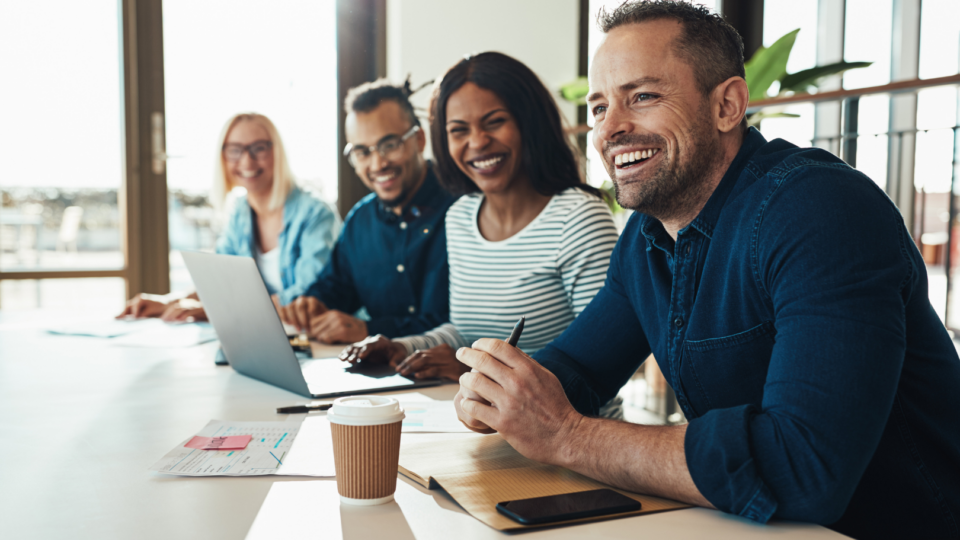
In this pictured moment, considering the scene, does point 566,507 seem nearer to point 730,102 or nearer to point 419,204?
point 730,102

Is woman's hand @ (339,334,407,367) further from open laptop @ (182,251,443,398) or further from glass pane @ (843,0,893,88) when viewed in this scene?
glass pane @ (843,0,893,88)

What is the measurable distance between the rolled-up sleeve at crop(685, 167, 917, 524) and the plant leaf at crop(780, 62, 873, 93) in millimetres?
3075

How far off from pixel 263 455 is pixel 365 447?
0.75 ft

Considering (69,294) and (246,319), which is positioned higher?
(246,319)

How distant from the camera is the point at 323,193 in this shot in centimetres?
374

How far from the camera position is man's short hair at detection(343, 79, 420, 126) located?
7.47 ft

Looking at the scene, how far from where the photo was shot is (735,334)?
870 mm

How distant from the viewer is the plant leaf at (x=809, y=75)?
3383 mm

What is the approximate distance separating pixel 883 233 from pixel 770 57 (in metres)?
3.00

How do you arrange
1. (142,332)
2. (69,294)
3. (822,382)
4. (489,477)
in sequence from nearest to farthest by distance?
(822,382), (489,477), (142,332), (69,294)

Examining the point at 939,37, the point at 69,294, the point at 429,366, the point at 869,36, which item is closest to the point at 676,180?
the point at 429,366

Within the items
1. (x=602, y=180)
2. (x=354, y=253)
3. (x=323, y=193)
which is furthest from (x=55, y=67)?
(x=602, y=180)

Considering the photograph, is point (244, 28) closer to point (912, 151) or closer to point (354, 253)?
point (354, 253)

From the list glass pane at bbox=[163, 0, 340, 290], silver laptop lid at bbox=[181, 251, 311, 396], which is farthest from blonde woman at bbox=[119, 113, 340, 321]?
silver laptop lid at bbox=[181, 251, 311, 396]
